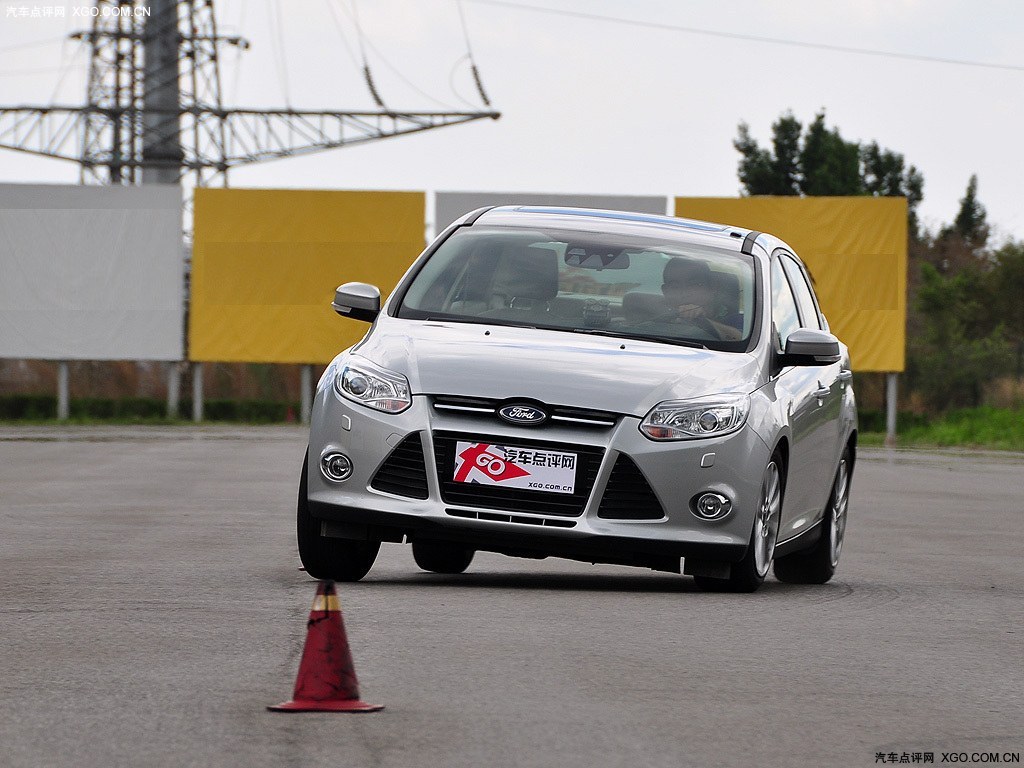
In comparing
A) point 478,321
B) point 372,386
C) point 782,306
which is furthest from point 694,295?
point 372,386

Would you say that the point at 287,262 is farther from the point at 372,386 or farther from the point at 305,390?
the point at 372,386

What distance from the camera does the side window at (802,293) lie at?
11.9 meters

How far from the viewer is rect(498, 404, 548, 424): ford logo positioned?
9.42 m

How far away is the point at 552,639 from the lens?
26.2ft

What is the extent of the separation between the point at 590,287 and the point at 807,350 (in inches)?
43.9

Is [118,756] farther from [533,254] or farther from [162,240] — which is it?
[162,240]

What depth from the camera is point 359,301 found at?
1062cm

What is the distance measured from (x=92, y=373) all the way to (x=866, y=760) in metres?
59.2

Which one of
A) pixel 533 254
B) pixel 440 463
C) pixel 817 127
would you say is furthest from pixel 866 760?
pixel 817 127

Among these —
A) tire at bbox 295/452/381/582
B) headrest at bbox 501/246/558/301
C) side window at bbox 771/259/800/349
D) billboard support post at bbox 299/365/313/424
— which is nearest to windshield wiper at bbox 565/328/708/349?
headrest at bbox 501/246/558/301

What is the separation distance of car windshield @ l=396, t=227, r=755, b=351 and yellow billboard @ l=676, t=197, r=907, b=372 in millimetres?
43339

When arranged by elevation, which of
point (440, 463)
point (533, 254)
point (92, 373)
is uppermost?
point (533, 254)

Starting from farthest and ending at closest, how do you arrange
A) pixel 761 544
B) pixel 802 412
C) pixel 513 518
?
1. pixel 802 412
2. pixel 761 544
3. pixel 513 518

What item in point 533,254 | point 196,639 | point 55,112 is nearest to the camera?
point 196,639
